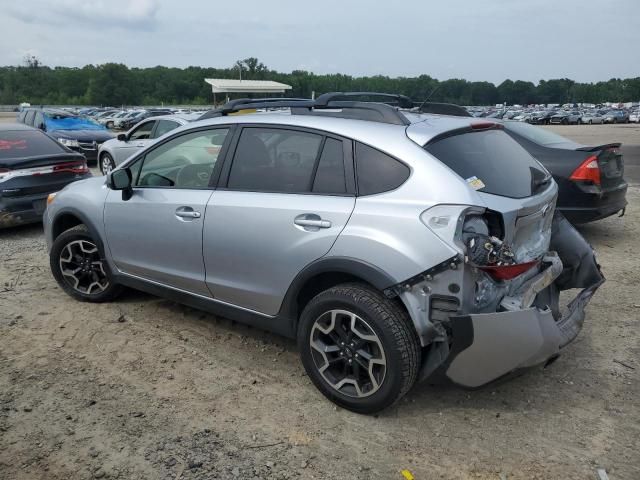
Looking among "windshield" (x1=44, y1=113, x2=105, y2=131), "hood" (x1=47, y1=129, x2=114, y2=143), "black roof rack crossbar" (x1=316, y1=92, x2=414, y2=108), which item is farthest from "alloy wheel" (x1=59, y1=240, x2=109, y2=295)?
"windshield" (x1=44, y1=113, x2=105, y2=131)

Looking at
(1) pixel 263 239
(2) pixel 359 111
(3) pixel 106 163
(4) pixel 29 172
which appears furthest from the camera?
(3) pixel 106 163

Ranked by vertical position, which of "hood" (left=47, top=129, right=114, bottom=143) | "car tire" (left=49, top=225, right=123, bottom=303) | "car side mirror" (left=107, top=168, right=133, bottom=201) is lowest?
"car tire" (left=49, top=225, right=123, bottom=303)

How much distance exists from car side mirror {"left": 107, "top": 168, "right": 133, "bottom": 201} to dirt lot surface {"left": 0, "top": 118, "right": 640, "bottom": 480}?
108 cm

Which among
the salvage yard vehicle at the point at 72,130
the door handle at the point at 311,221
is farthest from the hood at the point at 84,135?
the door handle at the point at 311,221

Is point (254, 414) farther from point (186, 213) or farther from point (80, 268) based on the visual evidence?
point (80, 268)

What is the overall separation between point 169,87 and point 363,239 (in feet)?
399

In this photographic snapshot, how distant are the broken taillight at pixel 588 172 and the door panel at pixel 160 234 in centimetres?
451

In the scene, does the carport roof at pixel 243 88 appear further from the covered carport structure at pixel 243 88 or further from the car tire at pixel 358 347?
the car tire at pixel 358 347

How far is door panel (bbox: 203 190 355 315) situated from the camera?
310cm

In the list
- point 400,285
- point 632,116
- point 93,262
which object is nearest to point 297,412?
point 400,285

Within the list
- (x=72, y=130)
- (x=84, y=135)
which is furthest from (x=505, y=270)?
(x=72, y=130)

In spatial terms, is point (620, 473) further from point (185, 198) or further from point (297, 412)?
point (185, 198)

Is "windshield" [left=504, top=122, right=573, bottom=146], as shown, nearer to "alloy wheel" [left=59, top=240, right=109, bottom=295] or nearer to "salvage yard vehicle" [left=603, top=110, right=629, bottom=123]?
"alloy wheel" [left=59, top=240, right=109, bottom=295]

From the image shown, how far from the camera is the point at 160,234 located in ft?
12.9
